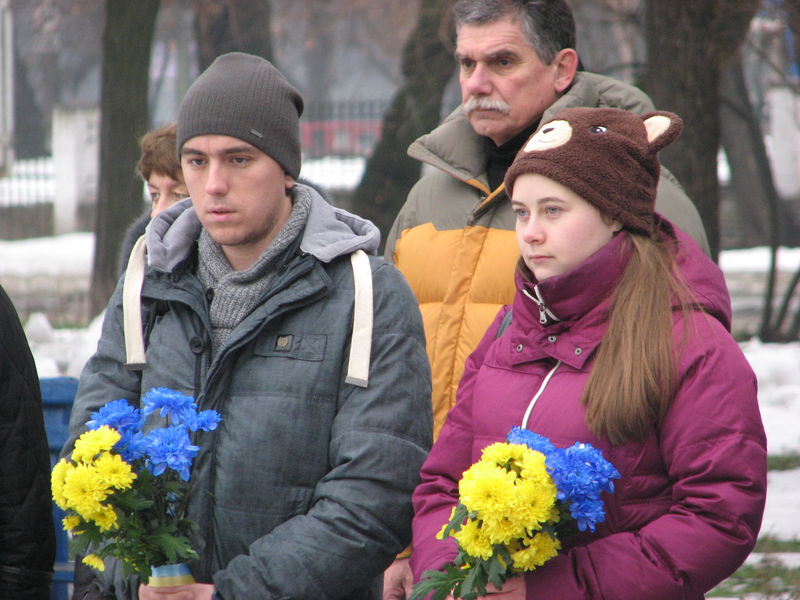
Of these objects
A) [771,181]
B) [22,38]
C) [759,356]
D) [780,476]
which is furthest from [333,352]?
[22,38]

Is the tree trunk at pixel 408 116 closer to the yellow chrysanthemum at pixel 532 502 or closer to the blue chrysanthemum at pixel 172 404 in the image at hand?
the blue chrysanthemum at pixel 172 404

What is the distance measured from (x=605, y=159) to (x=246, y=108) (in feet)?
2.91

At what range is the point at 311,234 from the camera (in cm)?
304

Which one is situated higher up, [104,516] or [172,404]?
[172,404]

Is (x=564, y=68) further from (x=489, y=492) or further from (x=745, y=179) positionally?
(x=745, y=179)

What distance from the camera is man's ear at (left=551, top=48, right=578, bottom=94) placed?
3768 mm

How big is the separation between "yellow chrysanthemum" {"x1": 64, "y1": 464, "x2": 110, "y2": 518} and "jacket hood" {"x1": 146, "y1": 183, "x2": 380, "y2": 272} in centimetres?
66

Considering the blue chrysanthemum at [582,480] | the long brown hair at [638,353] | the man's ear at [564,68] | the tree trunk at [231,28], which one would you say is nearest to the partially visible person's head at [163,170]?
the man's ear at [564,68]

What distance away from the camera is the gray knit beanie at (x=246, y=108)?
3006mm

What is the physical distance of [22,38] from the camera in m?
34.5

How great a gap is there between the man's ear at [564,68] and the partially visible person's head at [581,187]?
98 centimetres

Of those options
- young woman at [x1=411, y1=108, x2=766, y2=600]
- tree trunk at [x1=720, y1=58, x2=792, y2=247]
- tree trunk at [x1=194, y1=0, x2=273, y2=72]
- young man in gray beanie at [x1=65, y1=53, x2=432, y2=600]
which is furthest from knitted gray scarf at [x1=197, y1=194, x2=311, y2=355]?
tree trunk at [x1=194, y1=0, x2=273, y2=72]

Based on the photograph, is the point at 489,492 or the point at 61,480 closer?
the point at 489,492

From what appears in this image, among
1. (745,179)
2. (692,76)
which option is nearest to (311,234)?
(692,76)
